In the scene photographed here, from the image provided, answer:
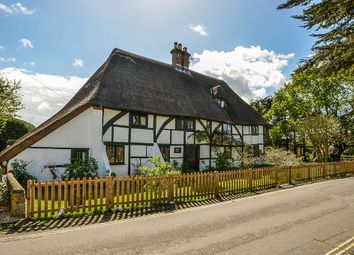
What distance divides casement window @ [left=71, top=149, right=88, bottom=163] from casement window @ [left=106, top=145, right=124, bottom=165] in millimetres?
1442

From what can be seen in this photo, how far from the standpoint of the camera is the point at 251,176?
14227 mm

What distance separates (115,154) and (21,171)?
5.17 metres

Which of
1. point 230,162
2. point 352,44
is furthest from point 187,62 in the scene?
point 352,44

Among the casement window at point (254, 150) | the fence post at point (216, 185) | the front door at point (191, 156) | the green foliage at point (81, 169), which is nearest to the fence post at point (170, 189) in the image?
the fence post at point (216, 185)

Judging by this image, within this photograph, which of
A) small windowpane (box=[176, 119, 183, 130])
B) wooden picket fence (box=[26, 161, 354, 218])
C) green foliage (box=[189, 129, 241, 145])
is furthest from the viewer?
green foliage (box=[189, 129, 241, 145])

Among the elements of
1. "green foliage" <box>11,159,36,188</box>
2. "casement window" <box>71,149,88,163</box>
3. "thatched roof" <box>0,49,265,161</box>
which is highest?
"thatched roof" <box>0,49,265,161</box>

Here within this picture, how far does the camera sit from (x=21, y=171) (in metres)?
13.9

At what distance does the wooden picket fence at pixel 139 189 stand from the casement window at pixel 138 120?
19.6ft

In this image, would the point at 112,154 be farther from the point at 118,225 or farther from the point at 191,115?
the point at 118,225

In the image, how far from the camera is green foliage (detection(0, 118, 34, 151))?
91.6 ft

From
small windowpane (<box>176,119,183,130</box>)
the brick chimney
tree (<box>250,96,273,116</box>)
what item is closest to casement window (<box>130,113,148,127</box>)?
small windowpane (<box>176,119,183,130</box>)

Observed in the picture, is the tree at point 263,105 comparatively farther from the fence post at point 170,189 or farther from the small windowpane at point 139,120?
the fence post at point 170,189

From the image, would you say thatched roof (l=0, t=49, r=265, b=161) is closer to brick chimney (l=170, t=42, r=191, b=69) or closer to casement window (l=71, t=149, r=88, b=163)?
brick chimney (l=170, t=42, r=191, b=69)

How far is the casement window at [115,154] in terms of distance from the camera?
54.7ft
